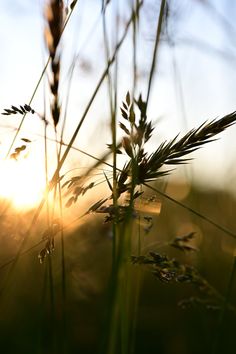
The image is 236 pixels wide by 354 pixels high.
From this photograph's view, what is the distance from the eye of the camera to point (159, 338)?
68.8 inches

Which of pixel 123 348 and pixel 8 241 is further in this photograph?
pixel 8 241

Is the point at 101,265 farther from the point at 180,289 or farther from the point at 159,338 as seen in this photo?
the point at 159,338

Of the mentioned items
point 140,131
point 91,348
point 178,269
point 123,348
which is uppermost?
point 140,131

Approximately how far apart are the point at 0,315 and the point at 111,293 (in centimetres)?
116

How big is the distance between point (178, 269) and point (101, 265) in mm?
1422

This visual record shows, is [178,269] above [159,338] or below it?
above

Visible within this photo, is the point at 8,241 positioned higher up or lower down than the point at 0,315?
higher up

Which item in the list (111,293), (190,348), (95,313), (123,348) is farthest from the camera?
(95,313)

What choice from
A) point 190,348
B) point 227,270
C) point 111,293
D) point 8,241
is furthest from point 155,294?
point 111,293

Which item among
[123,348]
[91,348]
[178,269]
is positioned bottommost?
[91,348]

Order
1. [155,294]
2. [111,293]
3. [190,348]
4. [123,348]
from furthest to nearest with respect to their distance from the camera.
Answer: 1. [155,294]
2. [190,348]
3. [123,348]
4. [111,293]

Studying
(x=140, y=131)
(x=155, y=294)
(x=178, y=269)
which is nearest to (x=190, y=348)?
(x=155, y=294)

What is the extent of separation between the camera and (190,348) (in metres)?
1.63

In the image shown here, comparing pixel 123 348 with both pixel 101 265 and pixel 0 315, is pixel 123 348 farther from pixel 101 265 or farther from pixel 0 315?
pixel 101 265
